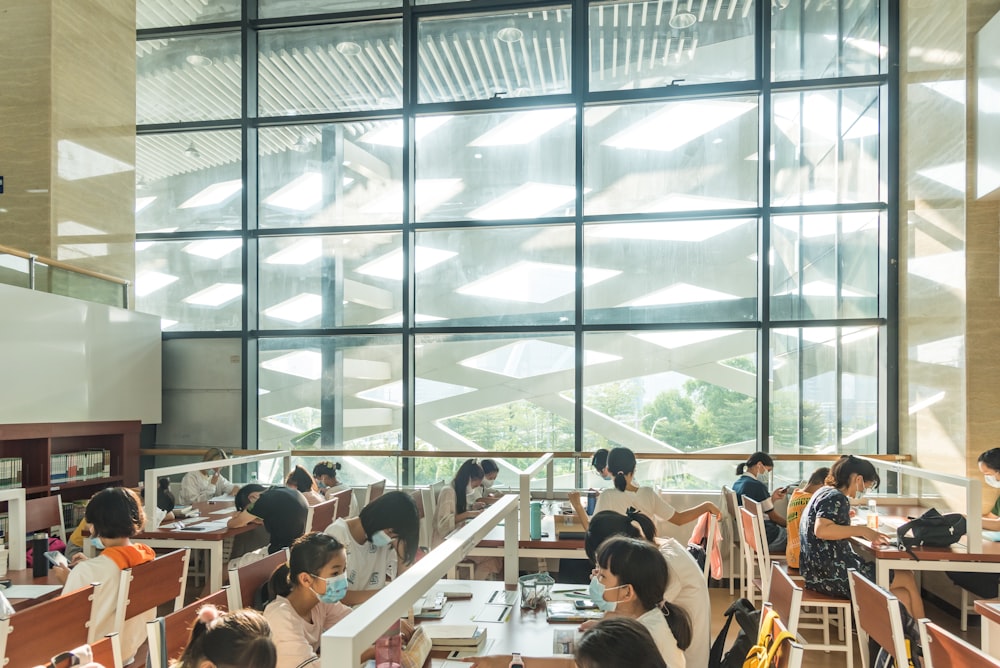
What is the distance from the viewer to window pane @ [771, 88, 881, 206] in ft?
22.0

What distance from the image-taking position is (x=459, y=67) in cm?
736

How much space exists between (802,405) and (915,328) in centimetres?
113

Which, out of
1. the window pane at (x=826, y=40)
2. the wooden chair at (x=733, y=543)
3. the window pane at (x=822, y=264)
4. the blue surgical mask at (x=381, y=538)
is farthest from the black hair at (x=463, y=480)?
the window pane at (x=826, y=40)

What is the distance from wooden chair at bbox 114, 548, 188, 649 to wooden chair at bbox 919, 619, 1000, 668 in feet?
8.49

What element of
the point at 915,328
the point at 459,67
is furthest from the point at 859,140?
the point at 459,67

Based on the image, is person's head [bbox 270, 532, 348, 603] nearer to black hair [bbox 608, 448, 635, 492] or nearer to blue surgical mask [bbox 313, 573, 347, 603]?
blue surgical mask [bbox 313, 573, 347, 603]

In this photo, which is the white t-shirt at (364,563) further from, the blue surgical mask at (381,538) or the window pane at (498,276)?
the window pane at (498,276)

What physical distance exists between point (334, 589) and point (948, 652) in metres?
1.73

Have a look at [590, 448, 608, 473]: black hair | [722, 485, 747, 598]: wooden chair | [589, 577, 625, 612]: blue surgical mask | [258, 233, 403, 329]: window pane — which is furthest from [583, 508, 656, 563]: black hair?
[258, 233, 403, 329]: window pane

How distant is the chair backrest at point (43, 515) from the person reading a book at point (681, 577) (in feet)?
10.7

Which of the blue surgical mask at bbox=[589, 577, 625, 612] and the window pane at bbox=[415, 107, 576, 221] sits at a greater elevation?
the window pane at bbox=[415, 107, 576, 221]

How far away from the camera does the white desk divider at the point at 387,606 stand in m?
1.01

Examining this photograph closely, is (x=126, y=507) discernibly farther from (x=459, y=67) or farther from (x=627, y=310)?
(x=459, y=67)

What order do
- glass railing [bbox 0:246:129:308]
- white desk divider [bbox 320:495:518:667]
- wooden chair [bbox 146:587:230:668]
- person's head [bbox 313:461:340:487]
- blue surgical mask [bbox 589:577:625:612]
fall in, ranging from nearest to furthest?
1. white desk divider [bbox 320:495:518:667]
2. wooden chair [bbox 146:587:230:668]
3. blue surgical mask [bbox 589:577:625:612]
4. glass railing [bbox 0:246:129:308]
5. person's head [bbox 313:461:340:487]
